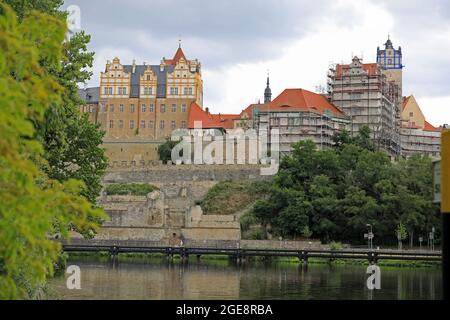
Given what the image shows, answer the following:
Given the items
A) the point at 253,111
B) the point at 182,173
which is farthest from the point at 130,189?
the point at 253,111

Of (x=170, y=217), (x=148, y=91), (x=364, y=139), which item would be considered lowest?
(x=170, y=217)

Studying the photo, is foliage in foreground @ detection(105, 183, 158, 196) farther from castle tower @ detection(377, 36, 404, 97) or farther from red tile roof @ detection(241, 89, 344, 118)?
castle tower @ detection(377, 36, 404, 97)

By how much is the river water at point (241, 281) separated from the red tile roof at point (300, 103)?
27.2 meters

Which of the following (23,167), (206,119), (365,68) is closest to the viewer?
(23,167)

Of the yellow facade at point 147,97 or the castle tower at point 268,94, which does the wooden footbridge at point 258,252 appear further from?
the castle tower at point 268,94

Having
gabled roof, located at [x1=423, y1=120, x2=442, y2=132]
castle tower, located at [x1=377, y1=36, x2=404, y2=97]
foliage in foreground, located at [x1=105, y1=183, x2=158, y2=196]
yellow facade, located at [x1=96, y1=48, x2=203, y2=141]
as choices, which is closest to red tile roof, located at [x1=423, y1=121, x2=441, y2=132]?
gabled roof, located at [x1=423, y1=120, x2=442, y2=132]

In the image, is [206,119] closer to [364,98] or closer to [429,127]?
[364,98]

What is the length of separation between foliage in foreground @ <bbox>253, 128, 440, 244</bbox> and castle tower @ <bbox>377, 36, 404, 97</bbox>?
120ft

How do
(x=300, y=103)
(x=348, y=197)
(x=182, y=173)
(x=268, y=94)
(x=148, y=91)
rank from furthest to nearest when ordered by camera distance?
(x=268, y=94) → (x=148, y=91) → (x=300, y=103) → (x=182, y=173) → (x=348, y=197)

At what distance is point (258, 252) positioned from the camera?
43.1m

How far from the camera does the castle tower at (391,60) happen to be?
8900 centimetres

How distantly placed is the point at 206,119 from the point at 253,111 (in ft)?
19.4

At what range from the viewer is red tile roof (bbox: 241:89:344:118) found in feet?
221
